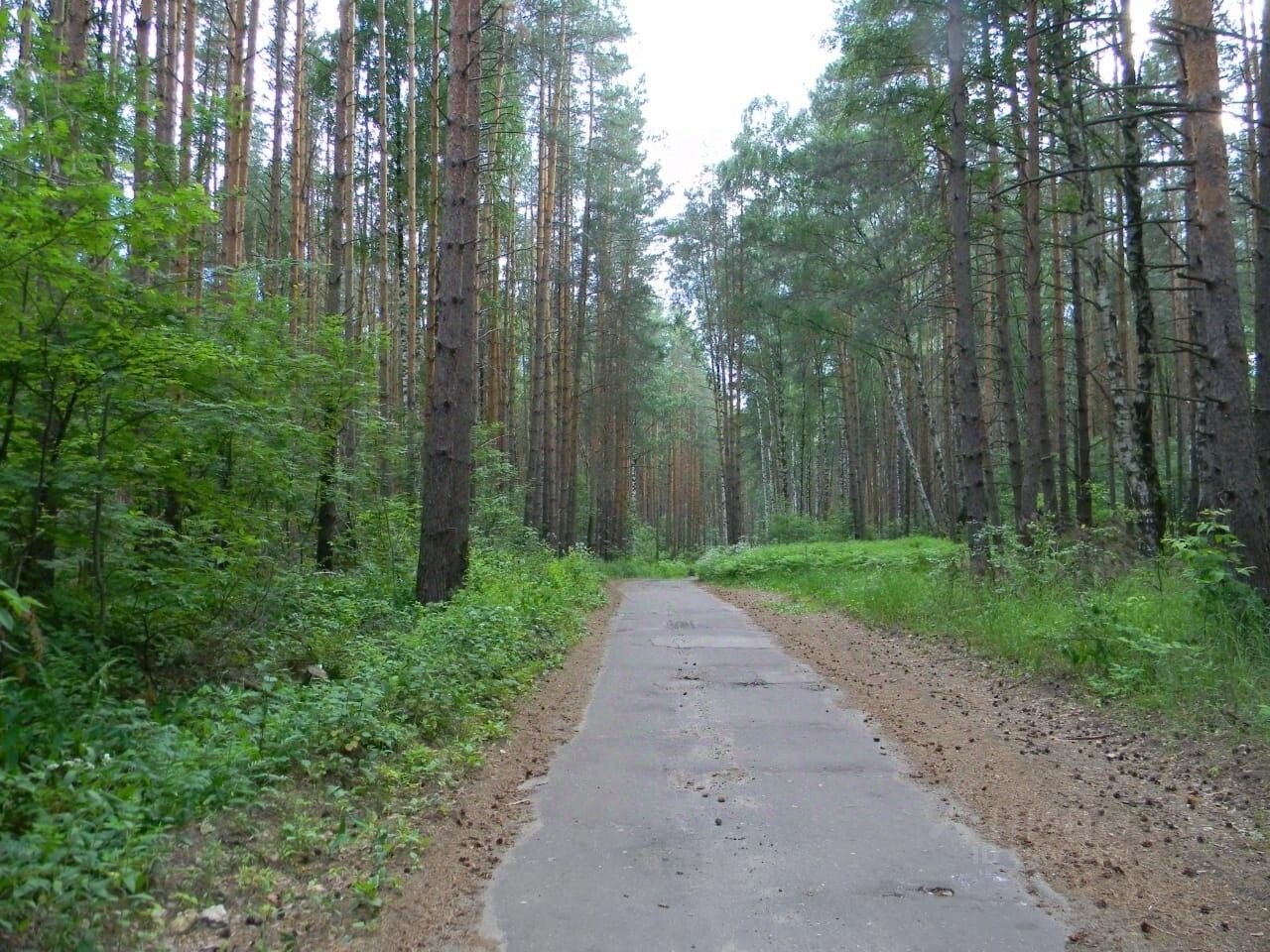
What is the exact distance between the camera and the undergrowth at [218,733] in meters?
3.16

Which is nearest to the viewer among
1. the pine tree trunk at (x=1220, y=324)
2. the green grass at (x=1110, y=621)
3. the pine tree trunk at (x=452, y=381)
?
the green grass at (x=1110, y=621)

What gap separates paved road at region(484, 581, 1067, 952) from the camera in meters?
3.33

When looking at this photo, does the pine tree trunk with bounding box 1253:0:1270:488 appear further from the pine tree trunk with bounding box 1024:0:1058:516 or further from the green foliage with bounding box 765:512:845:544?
the green foliage with bounding box 765:512:845:544

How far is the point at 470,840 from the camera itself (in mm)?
4379

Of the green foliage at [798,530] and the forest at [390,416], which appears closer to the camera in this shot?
the forest at [390,416]

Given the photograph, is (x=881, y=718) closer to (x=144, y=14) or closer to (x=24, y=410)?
(x=24, y=410)

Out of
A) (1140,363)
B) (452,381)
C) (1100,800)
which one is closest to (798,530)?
(1140,363)

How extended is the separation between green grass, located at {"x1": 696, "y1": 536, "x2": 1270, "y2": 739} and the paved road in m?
2.48

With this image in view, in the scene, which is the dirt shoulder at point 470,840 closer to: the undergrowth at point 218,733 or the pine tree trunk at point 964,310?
the undergrowth at point 218,733

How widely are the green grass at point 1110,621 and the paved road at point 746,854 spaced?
248 centimetres

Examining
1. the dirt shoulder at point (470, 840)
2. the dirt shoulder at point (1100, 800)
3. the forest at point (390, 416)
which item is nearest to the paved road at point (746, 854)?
the dirt shoulder at point (470, 840)

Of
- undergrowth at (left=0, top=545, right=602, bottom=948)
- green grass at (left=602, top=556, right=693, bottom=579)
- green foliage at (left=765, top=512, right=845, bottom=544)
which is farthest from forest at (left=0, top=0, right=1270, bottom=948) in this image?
green foliage at (left=765, top=512, right=845, bottom=544)

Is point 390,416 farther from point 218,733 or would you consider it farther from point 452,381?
point 218,733

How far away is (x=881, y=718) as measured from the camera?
6906 millimetres
